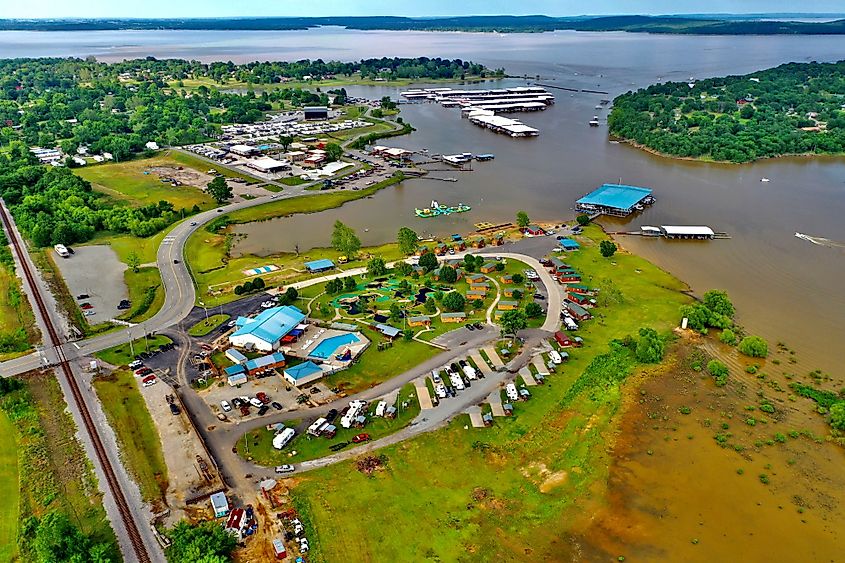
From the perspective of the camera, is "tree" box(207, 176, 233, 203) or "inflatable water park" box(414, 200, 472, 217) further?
"tree" box(207, 176, 233, 203)

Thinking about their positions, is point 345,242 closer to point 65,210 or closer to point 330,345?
point 330,345

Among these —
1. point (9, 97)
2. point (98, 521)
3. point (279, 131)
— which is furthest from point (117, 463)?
point (9, 97)

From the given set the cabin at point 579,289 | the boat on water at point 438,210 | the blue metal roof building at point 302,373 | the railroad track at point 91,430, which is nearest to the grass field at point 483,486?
the railroad track at point 91,430

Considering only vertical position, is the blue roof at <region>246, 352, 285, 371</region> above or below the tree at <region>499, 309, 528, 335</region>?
below

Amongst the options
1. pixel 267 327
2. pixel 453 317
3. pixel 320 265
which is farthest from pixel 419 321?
pixel 320 265

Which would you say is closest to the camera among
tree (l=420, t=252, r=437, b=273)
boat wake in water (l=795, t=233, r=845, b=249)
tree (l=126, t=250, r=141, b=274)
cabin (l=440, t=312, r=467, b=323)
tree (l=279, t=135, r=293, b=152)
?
cabin (l=440, t=312, r=467, b=323)

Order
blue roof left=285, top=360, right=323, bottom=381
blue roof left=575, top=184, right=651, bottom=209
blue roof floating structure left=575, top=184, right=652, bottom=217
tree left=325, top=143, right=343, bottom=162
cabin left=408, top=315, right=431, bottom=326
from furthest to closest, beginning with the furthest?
tree left=325, top=143, right=343, bottom=162
blue roof left=575, top=184, right=651, bottom=209
blue roof floating structure left=575, top=184, right=652, bottom=217
cabin left=408, top=315, right=431, bottom=326
blue roof left=285, top=360, right=323, bottom=381

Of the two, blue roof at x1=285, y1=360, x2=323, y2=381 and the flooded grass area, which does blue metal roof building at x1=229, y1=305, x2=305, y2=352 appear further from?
the flooded grass area

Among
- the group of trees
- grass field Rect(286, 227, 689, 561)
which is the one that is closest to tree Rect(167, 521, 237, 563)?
grass field Rect(286, 227, 689, 561)
